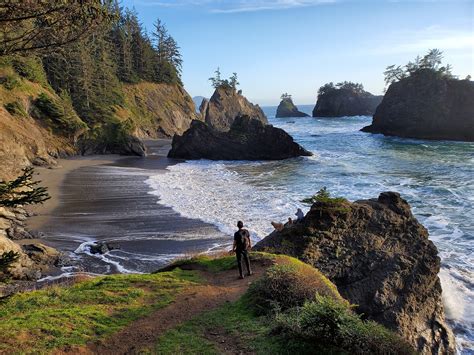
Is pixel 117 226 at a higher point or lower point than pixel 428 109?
lower

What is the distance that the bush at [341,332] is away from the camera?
6.71 meters

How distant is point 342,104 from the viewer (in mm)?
151750

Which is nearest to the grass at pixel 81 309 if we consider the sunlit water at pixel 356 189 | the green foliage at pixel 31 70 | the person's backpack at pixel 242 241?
the person's backpack at pixel 242 241

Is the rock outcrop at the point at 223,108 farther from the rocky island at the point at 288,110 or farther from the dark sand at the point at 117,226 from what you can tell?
the dark sand at the point at 117,226

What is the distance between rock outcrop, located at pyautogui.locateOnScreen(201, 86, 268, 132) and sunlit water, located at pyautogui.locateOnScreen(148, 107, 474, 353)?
192 feet

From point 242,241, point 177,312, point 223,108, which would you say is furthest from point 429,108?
point 177,312

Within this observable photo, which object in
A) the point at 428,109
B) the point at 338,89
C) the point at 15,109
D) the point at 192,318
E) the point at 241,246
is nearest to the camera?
the point at 192,318

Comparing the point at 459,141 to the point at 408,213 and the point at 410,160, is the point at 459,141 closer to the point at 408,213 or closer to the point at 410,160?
the point at 410,160

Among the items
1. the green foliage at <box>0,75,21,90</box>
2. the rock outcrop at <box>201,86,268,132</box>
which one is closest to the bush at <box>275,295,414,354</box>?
the green foliage at <box>0,75,21,90</box>

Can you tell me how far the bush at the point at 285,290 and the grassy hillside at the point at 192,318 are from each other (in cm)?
2

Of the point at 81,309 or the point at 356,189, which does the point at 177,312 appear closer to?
the point at 81,309

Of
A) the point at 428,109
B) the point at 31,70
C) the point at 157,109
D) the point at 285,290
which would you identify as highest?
the point at 31,70

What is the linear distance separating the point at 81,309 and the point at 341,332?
6.09 m

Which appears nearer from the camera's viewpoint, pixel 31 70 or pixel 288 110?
pixel 31 70
